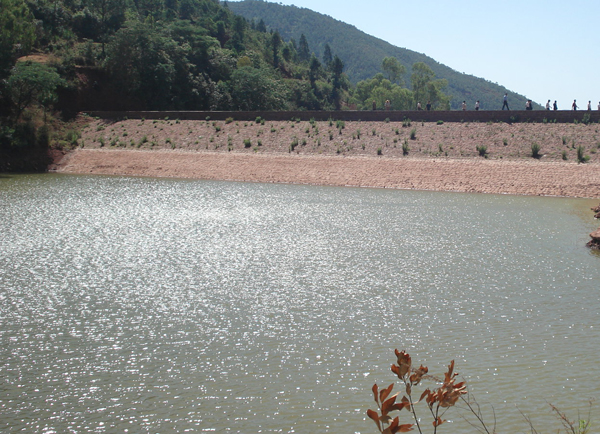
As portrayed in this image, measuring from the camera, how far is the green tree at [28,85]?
4738cm

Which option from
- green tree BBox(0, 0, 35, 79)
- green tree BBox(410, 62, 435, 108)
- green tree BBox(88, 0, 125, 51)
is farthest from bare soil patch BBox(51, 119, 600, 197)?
green tree BBox(410, 62, 435, 108)

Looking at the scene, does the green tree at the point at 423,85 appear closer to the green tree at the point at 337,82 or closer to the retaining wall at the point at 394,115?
the green tree at the point at 337,82

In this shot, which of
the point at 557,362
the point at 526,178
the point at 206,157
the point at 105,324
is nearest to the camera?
the point at 557,362

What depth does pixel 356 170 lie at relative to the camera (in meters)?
40.6

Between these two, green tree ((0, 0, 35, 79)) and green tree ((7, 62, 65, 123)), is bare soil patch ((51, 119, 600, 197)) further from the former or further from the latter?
green tree ((0, 0, 35, 79))

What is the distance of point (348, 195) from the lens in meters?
34.0

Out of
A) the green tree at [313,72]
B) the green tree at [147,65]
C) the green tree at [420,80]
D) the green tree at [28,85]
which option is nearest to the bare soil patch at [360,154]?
the green tree at [28,85]

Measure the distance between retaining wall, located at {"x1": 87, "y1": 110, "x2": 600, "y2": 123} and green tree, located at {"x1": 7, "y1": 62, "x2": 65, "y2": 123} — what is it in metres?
8.11

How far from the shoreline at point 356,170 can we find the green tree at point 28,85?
6.39m

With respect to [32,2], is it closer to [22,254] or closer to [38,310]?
[22,254]

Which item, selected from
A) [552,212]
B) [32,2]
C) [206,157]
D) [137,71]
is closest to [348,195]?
[552,212]

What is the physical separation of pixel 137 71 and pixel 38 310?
55.0 metres

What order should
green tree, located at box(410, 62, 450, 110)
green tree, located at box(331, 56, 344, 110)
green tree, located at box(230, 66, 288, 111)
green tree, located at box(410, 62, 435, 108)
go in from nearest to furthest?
1. green tree, located at box(230, 66, 288, 111)
2. green tree, located at box(410, 62, 435, 108)
3. green tree, located at box(410, 62, 450, 110)
4. green tree, located at box(331, 56, 344, 110)

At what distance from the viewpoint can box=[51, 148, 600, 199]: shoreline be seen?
37.0 meters
